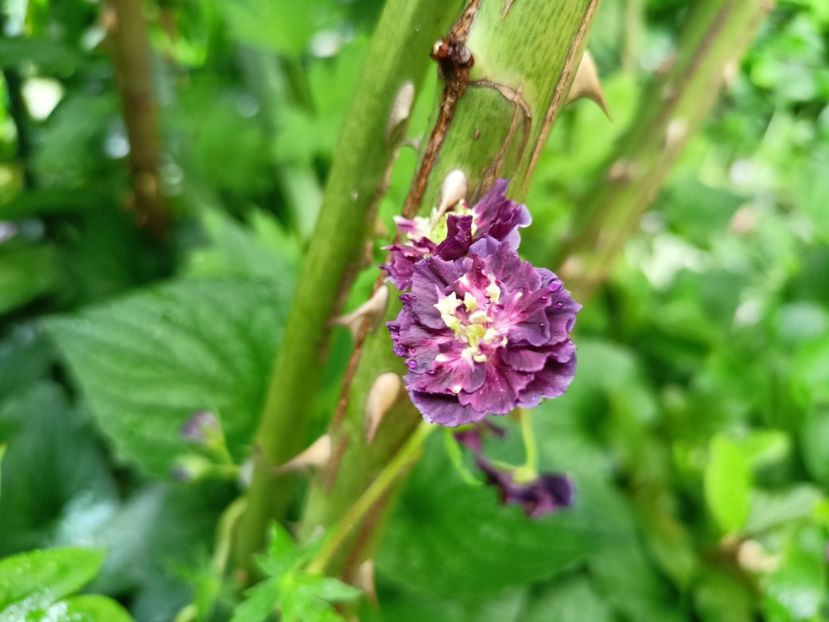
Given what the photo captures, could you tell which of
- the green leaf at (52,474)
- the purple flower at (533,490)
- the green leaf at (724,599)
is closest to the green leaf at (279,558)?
the purple flower at (533,490)

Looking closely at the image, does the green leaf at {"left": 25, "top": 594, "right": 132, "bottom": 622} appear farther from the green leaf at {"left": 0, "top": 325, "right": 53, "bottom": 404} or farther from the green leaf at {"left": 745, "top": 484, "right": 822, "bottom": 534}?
the green leaf at {"left": 745, "top": 484, "right": 822, "bottom": 534}

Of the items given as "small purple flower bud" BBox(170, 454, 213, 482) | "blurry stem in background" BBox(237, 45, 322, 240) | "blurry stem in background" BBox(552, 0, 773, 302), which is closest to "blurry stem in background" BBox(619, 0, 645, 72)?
"blurry stem in background" BBox(552, 0, 773, 302)

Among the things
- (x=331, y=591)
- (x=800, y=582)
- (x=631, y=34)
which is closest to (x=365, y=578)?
(x=331, y=591)

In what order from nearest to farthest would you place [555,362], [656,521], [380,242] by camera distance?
[555,362] < [380,242] < [656,521]

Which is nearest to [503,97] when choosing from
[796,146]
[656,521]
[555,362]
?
[555,362]

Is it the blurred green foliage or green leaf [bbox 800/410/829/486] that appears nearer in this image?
the blurred green foliage

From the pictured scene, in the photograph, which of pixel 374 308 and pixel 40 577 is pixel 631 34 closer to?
pixel 374 308

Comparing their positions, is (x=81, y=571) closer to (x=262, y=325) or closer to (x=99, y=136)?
(x=262, y=325)

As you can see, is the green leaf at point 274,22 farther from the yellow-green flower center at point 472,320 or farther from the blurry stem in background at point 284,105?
the yellow-green flower center at point 472,320
